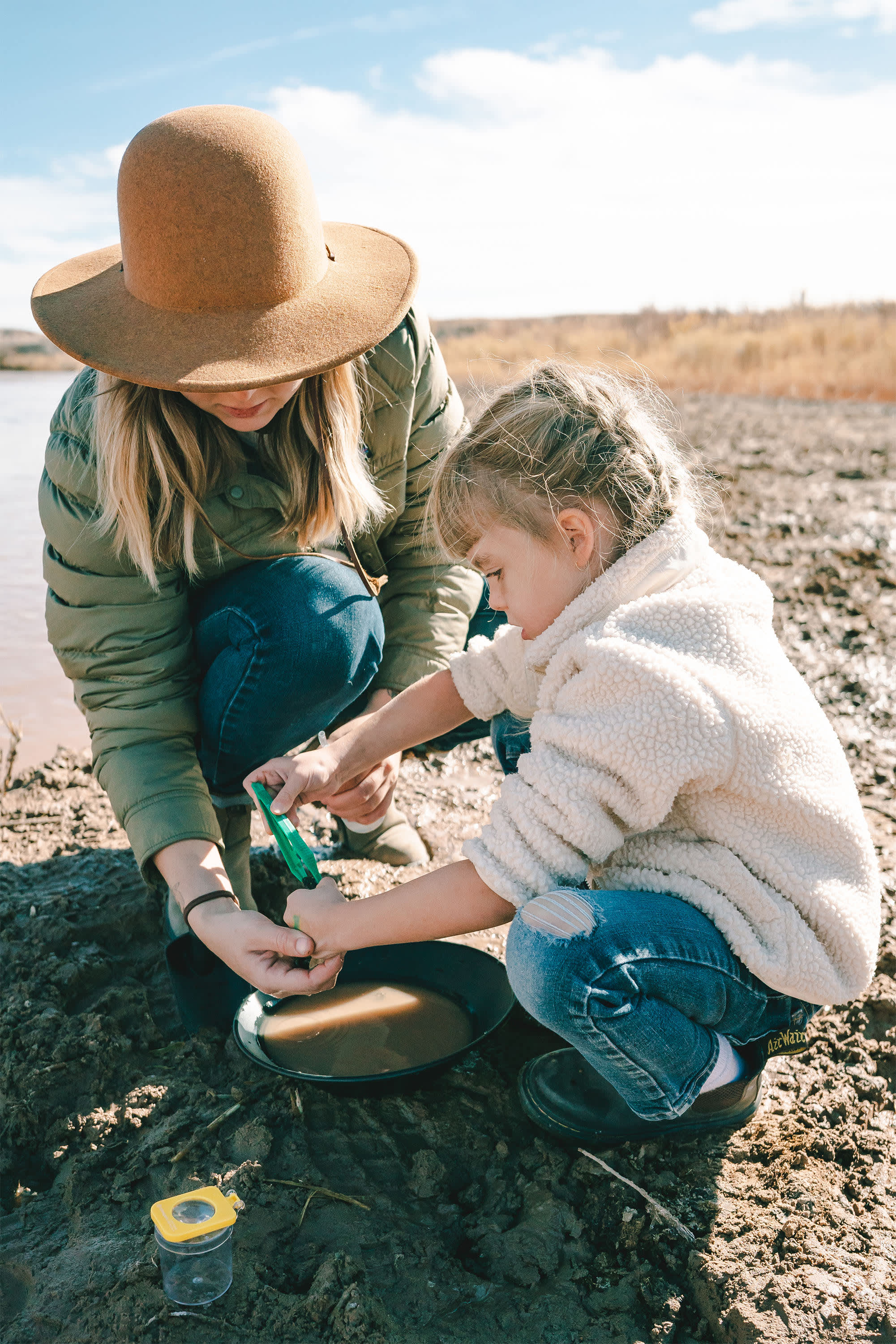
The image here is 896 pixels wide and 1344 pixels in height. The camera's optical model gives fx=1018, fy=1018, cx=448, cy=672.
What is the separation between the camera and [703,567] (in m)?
1.55

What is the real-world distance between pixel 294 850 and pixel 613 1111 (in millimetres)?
660

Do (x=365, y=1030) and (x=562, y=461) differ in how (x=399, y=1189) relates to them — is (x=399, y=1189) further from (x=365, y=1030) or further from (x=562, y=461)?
(x=562, y=461)

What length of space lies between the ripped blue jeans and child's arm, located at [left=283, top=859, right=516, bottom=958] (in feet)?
0.20

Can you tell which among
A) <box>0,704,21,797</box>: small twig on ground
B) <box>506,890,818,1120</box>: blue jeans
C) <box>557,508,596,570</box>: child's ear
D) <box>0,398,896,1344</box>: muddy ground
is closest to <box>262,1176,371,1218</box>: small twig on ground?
<box>0,398,896,1344</box>: muddy ground

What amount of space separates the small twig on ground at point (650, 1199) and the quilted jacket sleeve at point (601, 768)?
17.9 inches

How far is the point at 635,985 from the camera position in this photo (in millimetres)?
1430

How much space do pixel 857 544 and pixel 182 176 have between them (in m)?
3.94

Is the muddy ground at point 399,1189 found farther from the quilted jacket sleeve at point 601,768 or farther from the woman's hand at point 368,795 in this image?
the quilted jacket sleeve at point 601,768

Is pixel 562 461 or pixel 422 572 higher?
pixel 562 461

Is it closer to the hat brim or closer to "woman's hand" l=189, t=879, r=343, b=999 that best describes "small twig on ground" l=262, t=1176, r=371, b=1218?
"woman's hand" l=189, t=879, r=343, b=999

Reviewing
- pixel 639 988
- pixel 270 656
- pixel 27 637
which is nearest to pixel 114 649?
pixel 270 656

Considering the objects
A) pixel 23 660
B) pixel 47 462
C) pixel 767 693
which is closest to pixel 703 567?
pixel 767 693

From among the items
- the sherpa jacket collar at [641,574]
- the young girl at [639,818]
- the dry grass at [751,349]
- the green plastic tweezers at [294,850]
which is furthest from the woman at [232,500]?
the dry grass at [751,349]

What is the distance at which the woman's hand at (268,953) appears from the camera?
5.22 ft
